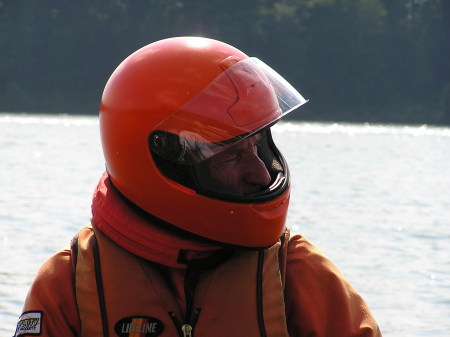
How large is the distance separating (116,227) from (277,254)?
0.38 meters

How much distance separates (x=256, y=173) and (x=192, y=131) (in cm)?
18

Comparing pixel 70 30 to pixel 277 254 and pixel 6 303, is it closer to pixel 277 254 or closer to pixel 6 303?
pixel 6 303

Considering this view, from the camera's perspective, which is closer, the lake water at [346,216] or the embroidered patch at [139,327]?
the embroidered patch at [139,327]

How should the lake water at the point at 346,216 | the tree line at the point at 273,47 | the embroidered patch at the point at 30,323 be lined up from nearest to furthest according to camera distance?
the embroidered patch at the point at 30,323, the lake water at the point at 346,216, the tree line at the point at 273,47

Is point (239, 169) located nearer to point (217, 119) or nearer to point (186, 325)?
point (217, 119)

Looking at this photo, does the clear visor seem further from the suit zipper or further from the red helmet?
the suit zipper

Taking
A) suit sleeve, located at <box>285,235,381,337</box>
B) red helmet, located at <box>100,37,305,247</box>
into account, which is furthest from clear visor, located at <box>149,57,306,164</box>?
suit sleeve, located at <box>285,235,381,337</box>

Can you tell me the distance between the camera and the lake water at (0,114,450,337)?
25.2ft

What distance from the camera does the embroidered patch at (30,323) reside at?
2.34 meters

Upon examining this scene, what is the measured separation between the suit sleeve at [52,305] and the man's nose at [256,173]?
18.2 inches

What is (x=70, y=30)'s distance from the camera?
57656 mm

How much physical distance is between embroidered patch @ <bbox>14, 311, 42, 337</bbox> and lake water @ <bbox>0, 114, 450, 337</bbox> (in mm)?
3907

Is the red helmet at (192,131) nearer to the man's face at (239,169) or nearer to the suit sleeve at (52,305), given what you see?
the man's face at (239,169)

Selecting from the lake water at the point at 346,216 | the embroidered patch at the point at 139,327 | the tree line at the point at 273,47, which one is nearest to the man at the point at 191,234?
the embroidered patch at the point at 139,327
